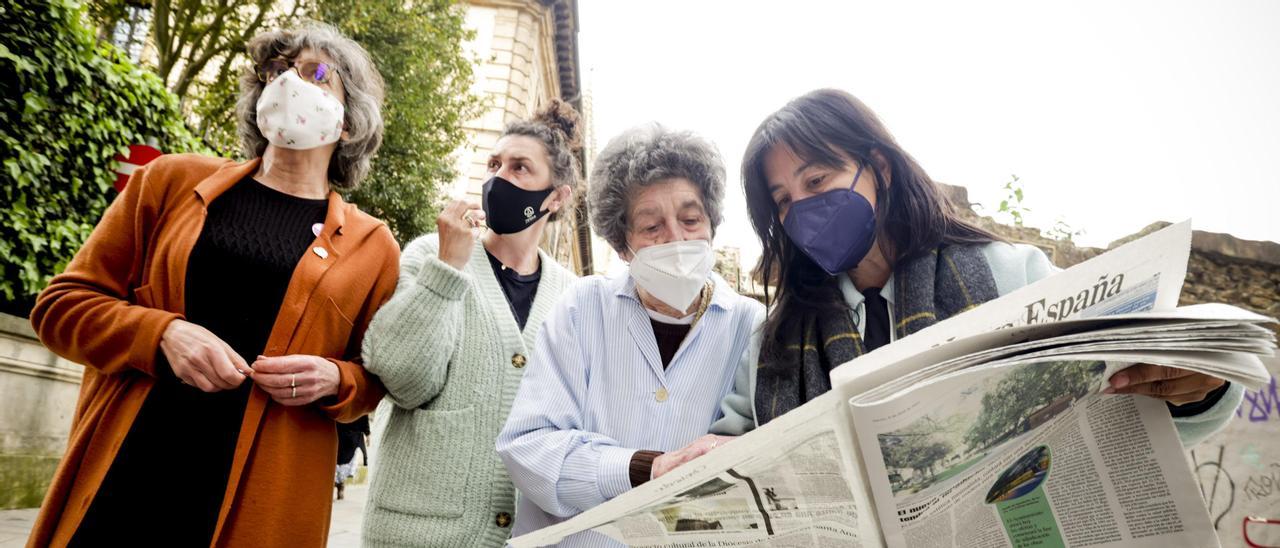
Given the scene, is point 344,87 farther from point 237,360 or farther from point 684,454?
point 684,454

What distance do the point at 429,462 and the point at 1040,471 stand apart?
1.35 m

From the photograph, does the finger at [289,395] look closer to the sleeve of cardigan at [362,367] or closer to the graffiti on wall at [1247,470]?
the sleeve of cardigan at [362,367]

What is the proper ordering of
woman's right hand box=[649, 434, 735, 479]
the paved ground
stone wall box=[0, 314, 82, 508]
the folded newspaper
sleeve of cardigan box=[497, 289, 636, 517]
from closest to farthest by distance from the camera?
the folded newspaper
woman's right hand box=[649, 434, 735, 479]
sleeve of cardigan box=[497, 289, 636, 517]
the paved ground
stone wall box=[0, 314, 82, 508]

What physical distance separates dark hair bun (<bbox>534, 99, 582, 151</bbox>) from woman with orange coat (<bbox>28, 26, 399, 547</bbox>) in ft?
2.43

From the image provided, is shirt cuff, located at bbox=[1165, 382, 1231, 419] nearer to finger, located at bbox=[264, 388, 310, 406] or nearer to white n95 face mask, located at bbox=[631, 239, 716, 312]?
white n95 face mask, located at bbox=[631, 239, 716, 312]

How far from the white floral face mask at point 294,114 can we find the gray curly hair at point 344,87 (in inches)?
4.7

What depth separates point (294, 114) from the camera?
1880mm

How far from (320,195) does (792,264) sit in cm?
138

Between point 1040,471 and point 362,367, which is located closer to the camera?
point 1040,471

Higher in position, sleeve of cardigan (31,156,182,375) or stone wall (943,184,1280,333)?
sleeve of cardigan (31,156,182,375)

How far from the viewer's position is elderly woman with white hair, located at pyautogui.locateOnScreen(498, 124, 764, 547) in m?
1.23

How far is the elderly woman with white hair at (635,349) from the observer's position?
1234 mm

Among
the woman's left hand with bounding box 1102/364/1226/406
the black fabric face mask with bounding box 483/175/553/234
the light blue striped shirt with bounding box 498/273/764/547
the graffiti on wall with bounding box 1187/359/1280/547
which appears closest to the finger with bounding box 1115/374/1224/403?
the woman's left hand with bounding box 1102/364/1226/406

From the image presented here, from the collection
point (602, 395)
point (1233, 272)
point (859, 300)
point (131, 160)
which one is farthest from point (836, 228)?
point (1233, 272)
